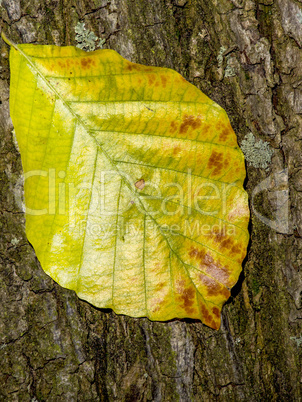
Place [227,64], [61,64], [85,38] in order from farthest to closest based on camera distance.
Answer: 1. [227,64]
2. [85,38]
3. [61,64]

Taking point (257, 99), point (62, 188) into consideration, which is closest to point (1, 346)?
point (62, 188)

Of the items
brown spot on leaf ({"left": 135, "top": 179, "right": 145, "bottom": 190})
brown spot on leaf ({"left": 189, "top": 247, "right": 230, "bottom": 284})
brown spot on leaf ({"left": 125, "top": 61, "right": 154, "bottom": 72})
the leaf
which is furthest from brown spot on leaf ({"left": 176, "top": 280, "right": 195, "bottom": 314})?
brown spot on leaf ({"left": 125, "top": 61, "right": 154, "bottom": 72})

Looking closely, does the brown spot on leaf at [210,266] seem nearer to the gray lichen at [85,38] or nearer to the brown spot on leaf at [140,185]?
the brown spot on leaf at [140,185]

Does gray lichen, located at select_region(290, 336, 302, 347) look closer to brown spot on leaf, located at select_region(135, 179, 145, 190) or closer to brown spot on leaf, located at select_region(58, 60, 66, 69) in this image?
Result: brown spot on leaf, located at select_region(135, 179, 145, 190)

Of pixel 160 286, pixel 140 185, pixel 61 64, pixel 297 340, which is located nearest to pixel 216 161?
pixel 140 185

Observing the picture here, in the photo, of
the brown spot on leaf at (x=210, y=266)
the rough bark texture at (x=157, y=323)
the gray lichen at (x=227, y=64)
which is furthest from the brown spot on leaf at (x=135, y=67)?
the brown spot on leaf at (x=210, y=266)

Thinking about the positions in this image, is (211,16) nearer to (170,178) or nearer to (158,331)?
(170,178)

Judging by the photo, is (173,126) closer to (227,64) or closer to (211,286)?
(227,64)
